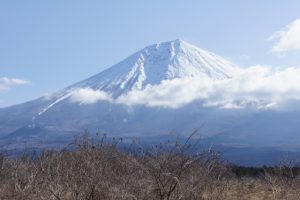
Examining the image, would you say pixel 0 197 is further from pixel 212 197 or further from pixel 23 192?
pixel 212 197

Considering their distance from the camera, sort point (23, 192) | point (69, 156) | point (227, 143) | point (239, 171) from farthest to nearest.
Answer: point (227, 143)
point (239, 171)
point (69, 156)
point (23, 192)

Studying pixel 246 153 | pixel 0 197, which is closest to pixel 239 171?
pixel 0 197

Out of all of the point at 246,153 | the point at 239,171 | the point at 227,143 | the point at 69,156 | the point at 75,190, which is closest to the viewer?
the point at 75,190

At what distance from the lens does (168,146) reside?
1100cm

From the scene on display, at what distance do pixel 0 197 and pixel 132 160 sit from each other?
2542mm

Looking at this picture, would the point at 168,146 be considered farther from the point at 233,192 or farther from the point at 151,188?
the point at 233,192

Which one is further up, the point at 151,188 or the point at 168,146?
the point at 168,146

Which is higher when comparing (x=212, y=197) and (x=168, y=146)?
(x=168, y=146)

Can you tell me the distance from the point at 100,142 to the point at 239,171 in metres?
18.6

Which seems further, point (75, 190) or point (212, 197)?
point (212, 197)

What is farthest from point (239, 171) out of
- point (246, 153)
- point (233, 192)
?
point (246, 153)

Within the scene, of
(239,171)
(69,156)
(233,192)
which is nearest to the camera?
(69,156)

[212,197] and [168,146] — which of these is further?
[212,197]

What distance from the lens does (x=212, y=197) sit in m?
12.8
